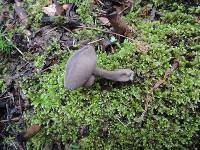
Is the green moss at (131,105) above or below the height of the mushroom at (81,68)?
below

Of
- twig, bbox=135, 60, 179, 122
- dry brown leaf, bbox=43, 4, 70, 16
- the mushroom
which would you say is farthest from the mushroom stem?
dry brown leaf, bbox=43, 4, 70, 16

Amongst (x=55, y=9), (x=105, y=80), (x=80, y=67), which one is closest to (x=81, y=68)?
(x=80, y=67)

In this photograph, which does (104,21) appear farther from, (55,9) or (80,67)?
(80,67)

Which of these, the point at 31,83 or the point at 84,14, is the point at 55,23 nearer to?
the point at 84,14

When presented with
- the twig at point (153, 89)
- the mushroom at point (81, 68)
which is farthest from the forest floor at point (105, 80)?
the mushroom at point (81, 68)

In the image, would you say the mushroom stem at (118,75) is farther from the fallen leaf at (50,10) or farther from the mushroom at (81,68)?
the fallen leaf at (50,10)

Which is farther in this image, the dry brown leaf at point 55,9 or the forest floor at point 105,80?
the dry brown leaf at point 55,9
